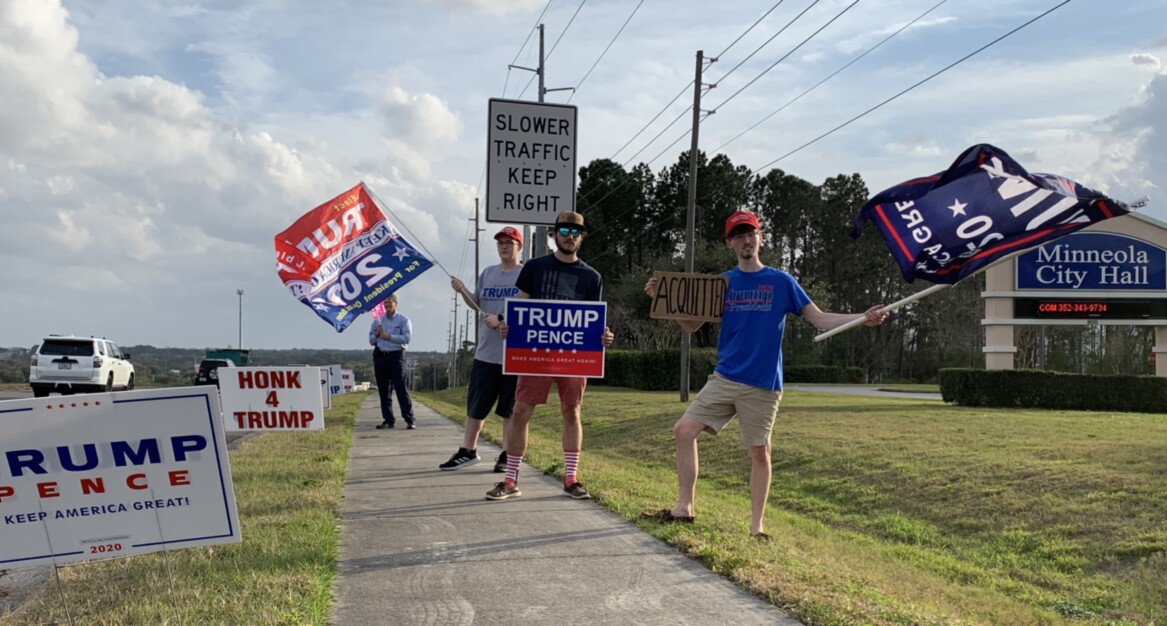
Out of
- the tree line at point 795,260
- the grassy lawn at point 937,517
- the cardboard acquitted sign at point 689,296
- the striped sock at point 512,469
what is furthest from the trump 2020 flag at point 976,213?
the tree line at point 795,260

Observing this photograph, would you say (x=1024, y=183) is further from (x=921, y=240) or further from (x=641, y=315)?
(x=641, y=315)

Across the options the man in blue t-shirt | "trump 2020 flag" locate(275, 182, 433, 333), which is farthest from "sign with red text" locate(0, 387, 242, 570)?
"trump 2020 flag" locate(275, 182, 433, 333)

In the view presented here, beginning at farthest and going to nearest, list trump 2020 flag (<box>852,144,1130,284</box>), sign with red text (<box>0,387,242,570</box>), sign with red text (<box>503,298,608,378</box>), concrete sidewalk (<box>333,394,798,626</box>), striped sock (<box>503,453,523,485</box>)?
sign with red text (<box>503,298,608,378</box>)
striped sock (<box>503,453,523,485</box>)
trump 2020 flag (<box>852,144,1130,284</box>)
concrete sidewalk (<box>333,394,798,626</box>)
sign with red text (<box>0,387,242,570</box>)

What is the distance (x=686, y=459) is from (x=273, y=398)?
4.93 m

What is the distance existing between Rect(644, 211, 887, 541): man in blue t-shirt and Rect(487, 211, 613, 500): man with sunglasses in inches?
59.6

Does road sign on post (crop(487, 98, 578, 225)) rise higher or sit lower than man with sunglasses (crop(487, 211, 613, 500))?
higher

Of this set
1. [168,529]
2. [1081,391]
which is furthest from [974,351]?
[168,529]

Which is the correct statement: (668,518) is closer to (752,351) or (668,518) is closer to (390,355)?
(752,351)

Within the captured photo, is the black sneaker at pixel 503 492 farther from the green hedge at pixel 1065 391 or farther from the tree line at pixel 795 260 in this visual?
A: the tree line at pixel 795 260

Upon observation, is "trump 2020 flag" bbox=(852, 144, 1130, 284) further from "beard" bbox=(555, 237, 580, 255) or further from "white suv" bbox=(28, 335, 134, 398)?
"white suv" bbox=(28, 335, 134, 398)

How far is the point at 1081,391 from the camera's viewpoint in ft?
78.2

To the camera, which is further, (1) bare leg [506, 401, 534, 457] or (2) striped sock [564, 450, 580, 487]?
(2) striped sock [564, 450, 580, 487]

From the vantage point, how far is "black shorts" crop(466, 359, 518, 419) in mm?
8633

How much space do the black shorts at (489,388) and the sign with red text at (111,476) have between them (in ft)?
14.1
